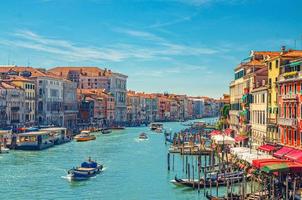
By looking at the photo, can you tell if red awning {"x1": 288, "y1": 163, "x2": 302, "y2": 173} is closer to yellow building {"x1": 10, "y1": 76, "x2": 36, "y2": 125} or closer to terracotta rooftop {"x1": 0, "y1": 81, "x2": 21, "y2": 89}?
terracotta rooftop {"x1": 0, "y1": 81, "x2": 21, "y2": 89}

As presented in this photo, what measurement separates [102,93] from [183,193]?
59.7 metres

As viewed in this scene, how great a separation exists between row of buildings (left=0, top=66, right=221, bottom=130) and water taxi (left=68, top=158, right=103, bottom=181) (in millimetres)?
25712

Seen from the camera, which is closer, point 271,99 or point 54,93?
point 271,99

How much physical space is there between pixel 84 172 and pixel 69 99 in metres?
44.7

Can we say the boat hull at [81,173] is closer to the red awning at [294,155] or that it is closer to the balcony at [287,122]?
the balcony at [287,122]

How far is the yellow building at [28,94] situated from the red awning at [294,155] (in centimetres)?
3934

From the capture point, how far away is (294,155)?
20625 millimetres

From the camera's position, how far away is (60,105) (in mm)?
67000

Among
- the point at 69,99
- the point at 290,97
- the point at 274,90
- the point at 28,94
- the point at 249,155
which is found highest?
the point at 28,94

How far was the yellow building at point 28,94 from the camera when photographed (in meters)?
56.7

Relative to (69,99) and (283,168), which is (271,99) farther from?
(69,99)

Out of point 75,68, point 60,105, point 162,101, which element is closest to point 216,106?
point 162,101

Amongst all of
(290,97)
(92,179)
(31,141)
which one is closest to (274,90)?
(290,97)

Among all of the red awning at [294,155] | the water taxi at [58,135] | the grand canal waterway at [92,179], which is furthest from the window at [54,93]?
the red awning at [294,155]
